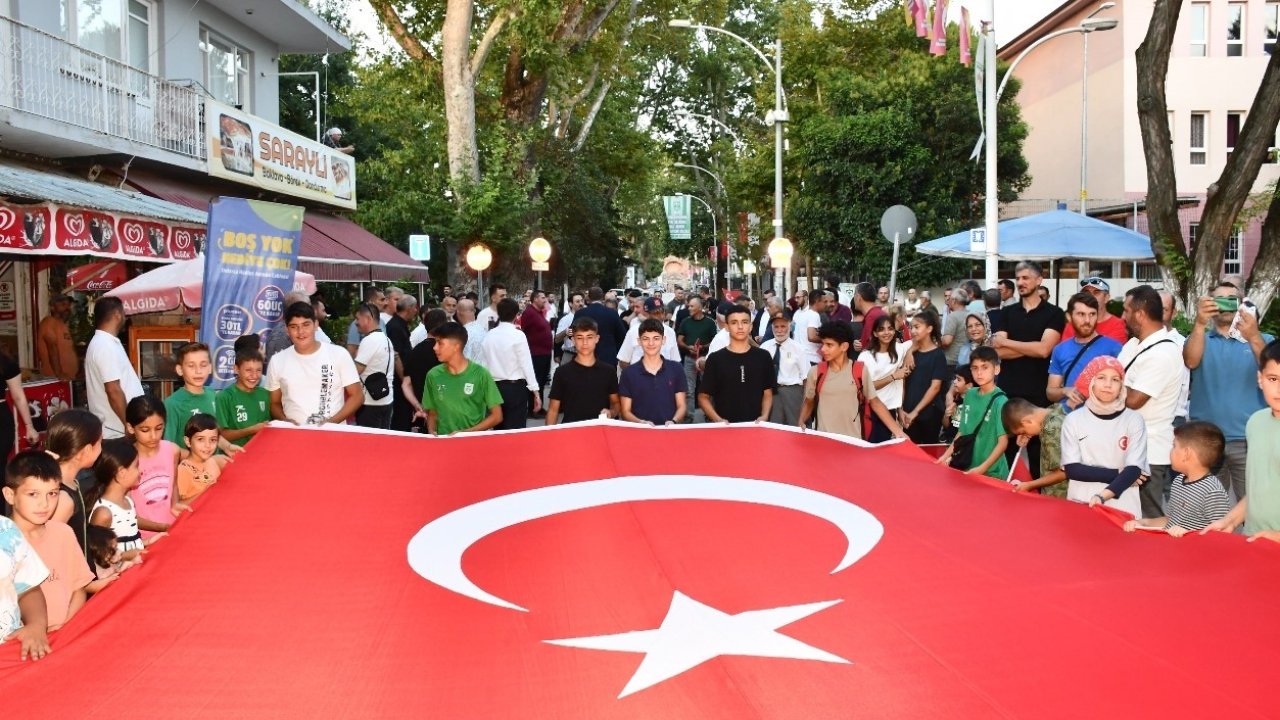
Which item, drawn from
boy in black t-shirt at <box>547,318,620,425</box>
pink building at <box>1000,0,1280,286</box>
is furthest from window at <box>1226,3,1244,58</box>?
boy in black t-shirt at <box>547,318,620,425</box>

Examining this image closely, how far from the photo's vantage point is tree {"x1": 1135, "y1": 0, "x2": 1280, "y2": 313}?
15000 mm

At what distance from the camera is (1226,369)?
835cm

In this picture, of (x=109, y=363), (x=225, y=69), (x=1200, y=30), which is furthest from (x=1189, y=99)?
(x=109, y=363)

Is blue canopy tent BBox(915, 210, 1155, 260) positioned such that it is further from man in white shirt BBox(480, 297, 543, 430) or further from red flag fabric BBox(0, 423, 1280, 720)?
red flag fabric BBox(0, 423, 1280, 720)

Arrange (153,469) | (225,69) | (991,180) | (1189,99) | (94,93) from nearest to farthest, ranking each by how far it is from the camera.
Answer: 1. (153,469)
2. (94,93)
3. (991,180)
4. (225,69)
5. (1189,99)

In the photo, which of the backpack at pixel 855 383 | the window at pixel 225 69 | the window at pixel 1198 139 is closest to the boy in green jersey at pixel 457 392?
the backpack at pixel 855 383

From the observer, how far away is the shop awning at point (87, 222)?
10.6 m

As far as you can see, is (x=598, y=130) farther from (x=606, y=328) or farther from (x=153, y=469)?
(x=153, y=469)

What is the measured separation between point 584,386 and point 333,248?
14.4 m

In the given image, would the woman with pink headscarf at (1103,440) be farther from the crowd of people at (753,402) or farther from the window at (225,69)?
the window at (225,69)

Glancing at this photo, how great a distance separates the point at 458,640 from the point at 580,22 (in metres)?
27.0

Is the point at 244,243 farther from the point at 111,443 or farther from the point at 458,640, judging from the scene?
the point at 458,640

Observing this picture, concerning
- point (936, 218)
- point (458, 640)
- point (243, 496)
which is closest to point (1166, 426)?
point (458, 640)

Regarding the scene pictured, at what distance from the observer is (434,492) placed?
6.42 metres
